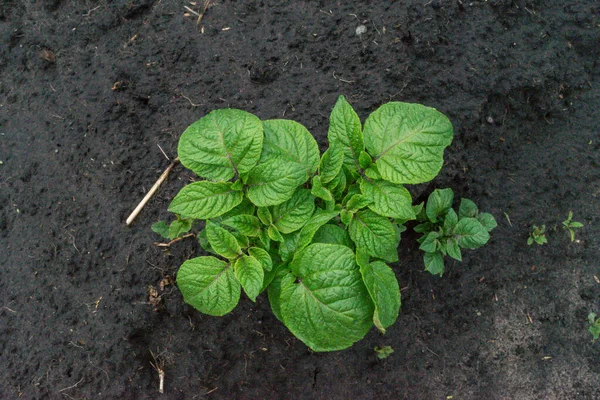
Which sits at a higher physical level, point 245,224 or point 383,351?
point 245,224

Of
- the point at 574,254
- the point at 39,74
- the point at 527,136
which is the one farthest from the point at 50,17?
the point at 574,254

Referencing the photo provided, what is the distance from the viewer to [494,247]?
2447 mm

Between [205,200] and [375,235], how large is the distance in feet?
2.15

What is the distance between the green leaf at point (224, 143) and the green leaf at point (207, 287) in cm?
36

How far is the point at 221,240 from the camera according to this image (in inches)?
68.1

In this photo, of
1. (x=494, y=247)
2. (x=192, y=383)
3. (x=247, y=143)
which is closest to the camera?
(x=247, y=143)

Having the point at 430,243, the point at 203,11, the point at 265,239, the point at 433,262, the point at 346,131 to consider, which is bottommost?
the point at 433,262

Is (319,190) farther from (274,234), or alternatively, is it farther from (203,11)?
(203,11)

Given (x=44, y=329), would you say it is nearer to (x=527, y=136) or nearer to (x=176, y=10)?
(x=176, y=10)

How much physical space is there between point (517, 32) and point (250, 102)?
1.45 m

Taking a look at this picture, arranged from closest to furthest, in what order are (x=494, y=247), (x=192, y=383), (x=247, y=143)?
(x=247, y=143) < (x=192, y=383) < (x=494, y=247)

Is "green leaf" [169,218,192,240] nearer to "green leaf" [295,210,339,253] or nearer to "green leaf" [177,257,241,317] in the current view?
"green leaf" [177,257,241,317]

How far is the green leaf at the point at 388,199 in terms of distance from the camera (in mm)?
1725

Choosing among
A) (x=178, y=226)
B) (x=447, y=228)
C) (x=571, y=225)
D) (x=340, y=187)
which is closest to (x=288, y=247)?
(x=340, y=187)
